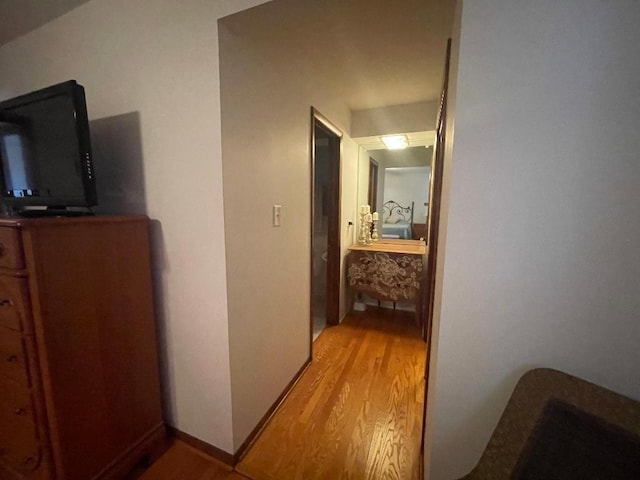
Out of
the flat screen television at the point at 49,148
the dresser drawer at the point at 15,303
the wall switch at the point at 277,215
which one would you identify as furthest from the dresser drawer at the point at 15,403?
the wall switch at the point at 277,215

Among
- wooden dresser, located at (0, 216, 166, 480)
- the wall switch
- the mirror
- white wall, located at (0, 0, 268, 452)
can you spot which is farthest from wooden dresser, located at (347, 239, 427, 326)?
wooden dresser, located at (0, 216, 166, 480)

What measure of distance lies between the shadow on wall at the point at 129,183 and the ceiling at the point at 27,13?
22.3 inches

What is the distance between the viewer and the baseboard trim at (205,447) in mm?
1258

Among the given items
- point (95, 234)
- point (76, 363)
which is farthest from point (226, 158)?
point (76, 363)

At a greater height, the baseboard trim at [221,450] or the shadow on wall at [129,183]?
the shadow on wall at [129,183]

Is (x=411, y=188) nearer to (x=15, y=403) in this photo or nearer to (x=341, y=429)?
(x=341, y=429)

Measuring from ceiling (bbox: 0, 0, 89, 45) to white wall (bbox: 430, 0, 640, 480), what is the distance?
1.89m

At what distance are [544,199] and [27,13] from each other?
8.17 ft

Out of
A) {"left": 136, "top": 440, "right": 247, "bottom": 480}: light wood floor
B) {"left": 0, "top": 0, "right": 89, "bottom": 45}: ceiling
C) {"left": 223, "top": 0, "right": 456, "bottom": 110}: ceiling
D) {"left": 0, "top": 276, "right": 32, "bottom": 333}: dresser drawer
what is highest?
{"left": 0, "top": 0, "right": 89, "bottom": 45}: ceiling

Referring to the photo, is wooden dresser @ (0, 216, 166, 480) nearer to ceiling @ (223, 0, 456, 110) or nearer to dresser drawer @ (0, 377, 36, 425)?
dresser drawer @ (0, 377, 36, 425)

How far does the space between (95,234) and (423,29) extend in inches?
74.1

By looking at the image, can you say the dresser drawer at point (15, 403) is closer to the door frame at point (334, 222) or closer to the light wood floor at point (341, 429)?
the light wood floor at point (341, 429)

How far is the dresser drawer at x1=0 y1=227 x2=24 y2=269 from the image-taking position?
84 cm

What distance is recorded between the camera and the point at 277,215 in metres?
1.48
